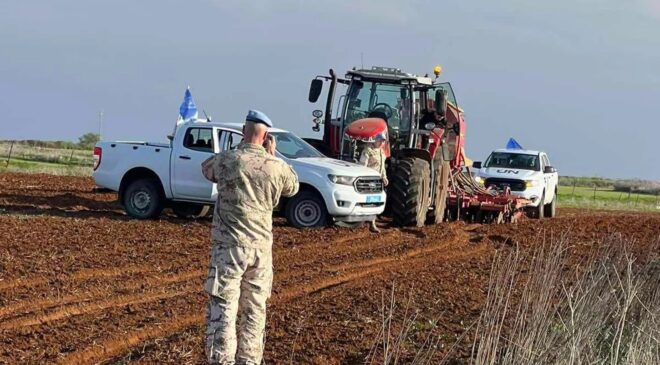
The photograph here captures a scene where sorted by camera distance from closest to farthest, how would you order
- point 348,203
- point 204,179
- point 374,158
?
point 348,203 → point 204,179 → point 374,158

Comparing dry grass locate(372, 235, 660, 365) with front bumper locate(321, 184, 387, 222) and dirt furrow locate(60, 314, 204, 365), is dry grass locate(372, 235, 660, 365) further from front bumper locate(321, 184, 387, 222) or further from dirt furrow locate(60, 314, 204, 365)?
front bumper locate(321, 184, 387, 222)

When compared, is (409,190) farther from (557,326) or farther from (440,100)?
(557,326)

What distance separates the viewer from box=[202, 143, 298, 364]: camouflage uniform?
22.4ft

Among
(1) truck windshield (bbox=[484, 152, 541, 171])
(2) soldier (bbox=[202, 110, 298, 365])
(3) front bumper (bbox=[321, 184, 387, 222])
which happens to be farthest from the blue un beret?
(1) truck windshield (bbox=[484, 152, 541, 171])

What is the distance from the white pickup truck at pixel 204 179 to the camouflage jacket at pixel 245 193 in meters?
8.26

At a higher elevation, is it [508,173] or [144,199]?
[508,173]

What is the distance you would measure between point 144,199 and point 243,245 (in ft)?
32.1

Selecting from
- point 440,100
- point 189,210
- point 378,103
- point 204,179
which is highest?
point 440,100

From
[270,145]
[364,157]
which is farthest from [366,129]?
[270,145]

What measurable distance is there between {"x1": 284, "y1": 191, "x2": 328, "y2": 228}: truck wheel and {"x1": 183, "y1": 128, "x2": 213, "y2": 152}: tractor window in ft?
5.57

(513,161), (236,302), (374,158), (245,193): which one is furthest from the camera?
(513,161)

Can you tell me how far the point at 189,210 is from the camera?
17406 millimetres

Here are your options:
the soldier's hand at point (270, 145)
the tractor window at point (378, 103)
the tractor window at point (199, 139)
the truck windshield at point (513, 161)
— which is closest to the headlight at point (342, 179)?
the tractor window at point (199, 139)

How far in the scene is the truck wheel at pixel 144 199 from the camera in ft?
53.7
